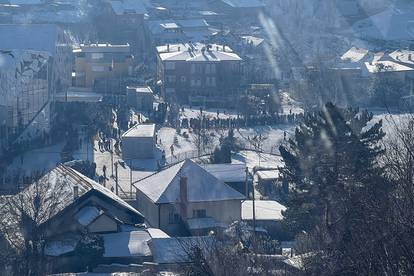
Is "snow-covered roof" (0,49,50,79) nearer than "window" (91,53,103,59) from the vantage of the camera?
Yes

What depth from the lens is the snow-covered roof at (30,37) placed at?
→ 1067 cm

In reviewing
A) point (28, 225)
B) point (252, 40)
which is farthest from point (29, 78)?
point (252, 40)

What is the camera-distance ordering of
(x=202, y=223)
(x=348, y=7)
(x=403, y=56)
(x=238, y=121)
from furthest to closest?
(x=348, y=7) < (x=403, y=56) < (x=238, y=121) < (x=202, y=223)

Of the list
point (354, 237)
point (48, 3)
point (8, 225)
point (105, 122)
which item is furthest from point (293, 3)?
point (354, 237)

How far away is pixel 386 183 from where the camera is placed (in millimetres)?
4445

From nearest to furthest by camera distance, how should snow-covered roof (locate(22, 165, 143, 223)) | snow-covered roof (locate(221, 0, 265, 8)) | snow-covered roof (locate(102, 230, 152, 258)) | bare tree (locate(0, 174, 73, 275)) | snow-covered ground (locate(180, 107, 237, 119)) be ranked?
bare tree (locate(0, 174, 73, 275))
snow-covered roof (locate(102, 230, 152, 258))
snow-covered roof (locate(22, 165, 143, 223))
snow-covered ground (locate(180, 107, 237, 119))
snow-covered roof (locate(221, 0, 265, 8))

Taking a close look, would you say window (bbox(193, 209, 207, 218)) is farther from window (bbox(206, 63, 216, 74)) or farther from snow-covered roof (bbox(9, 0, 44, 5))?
snow-covered roof (bbox(9, 0, 44, 5))

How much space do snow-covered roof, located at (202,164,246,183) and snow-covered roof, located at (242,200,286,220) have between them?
25 centimetres

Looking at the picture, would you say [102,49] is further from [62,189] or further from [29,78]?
[62,189]

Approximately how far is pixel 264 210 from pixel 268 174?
107 centimetres

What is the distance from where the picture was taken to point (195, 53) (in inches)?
504

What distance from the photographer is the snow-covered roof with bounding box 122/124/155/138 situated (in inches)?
329

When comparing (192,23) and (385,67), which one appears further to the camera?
(192,23)

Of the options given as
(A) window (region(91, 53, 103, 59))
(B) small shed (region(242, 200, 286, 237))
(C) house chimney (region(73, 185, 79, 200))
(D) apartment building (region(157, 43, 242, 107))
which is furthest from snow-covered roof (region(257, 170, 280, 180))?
(A) window (region(91, 53, 103, 59))
